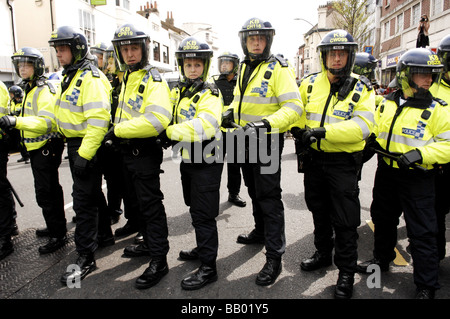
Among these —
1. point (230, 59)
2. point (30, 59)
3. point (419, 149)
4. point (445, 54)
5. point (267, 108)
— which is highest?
point (230, 59)

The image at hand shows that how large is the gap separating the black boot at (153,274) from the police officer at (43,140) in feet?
4.61

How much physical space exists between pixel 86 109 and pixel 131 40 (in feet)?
2.53

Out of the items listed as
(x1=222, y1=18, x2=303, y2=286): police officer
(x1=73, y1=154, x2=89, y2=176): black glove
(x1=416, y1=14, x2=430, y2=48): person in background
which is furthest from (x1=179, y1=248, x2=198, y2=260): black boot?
(x1=416, y1=14, x2=430, y2=48): person in background

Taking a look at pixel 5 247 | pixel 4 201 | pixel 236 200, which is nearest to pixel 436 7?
pixel 236 200

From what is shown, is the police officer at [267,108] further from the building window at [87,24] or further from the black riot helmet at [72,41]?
the building window at [87,24]

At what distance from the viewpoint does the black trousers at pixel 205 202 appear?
298 cm

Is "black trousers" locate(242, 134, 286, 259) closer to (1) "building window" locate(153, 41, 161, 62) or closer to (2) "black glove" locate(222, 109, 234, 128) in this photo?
(2) "black glove" locate(222, 109, 234, 128)

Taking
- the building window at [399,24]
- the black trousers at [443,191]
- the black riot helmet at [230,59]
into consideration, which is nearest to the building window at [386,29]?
the building window at [399,24]

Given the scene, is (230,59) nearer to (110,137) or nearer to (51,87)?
(51,87)

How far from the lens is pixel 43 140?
3627 millimetres

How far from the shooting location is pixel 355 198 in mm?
2857

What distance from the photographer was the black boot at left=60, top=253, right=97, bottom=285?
308 centimetres
